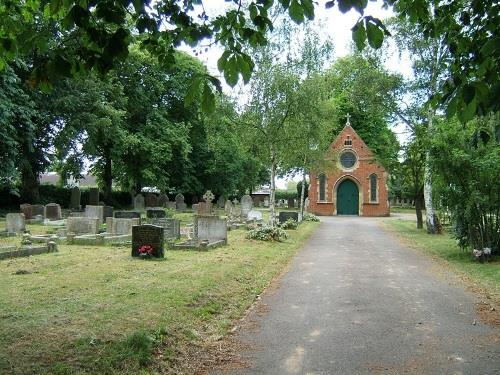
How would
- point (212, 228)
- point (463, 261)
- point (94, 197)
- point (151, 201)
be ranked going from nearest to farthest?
point (463, 261) → point (212, 228) → point (94, 197) → point (151, 201)

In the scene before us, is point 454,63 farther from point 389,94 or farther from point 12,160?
point 12,160

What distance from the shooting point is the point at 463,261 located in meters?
14.6

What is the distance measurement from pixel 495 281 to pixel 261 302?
18.8ft

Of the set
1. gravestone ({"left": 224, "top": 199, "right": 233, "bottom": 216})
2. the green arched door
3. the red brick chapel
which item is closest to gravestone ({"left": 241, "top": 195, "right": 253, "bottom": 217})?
gravestone ({"left": 224, "top": 199, "right": 233, "bottom": 216})

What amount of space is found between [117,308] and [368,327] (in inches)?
→ 142

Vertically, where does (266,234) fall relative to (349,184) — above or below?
below

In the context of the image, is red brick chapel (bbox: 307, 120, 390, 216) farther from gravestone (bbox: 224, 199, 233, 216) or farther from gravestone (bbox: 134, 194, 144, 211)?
gravestone (bbox: 134, 194, 144, 211)

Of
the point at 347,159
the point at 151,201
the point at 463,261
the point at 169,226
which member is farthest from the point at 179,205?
the point at 463,261

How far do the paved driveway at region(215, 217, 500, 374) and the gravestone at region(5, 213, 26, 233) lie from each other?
40.6 ft

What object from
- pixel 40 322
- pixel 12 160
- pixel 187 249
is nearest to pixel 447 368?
pixel 40 322

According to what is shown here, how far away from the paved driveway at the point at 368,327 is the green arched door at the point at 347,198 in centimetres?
3593

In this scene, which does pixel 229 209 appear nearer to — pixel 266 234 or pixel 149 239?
pixel 266 234

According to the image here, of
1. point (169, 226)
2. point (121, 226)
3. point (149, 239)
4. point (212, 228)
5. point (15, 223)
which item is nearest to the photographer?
point (149, 239)

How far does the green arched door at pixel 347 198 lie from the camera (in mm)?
47906
